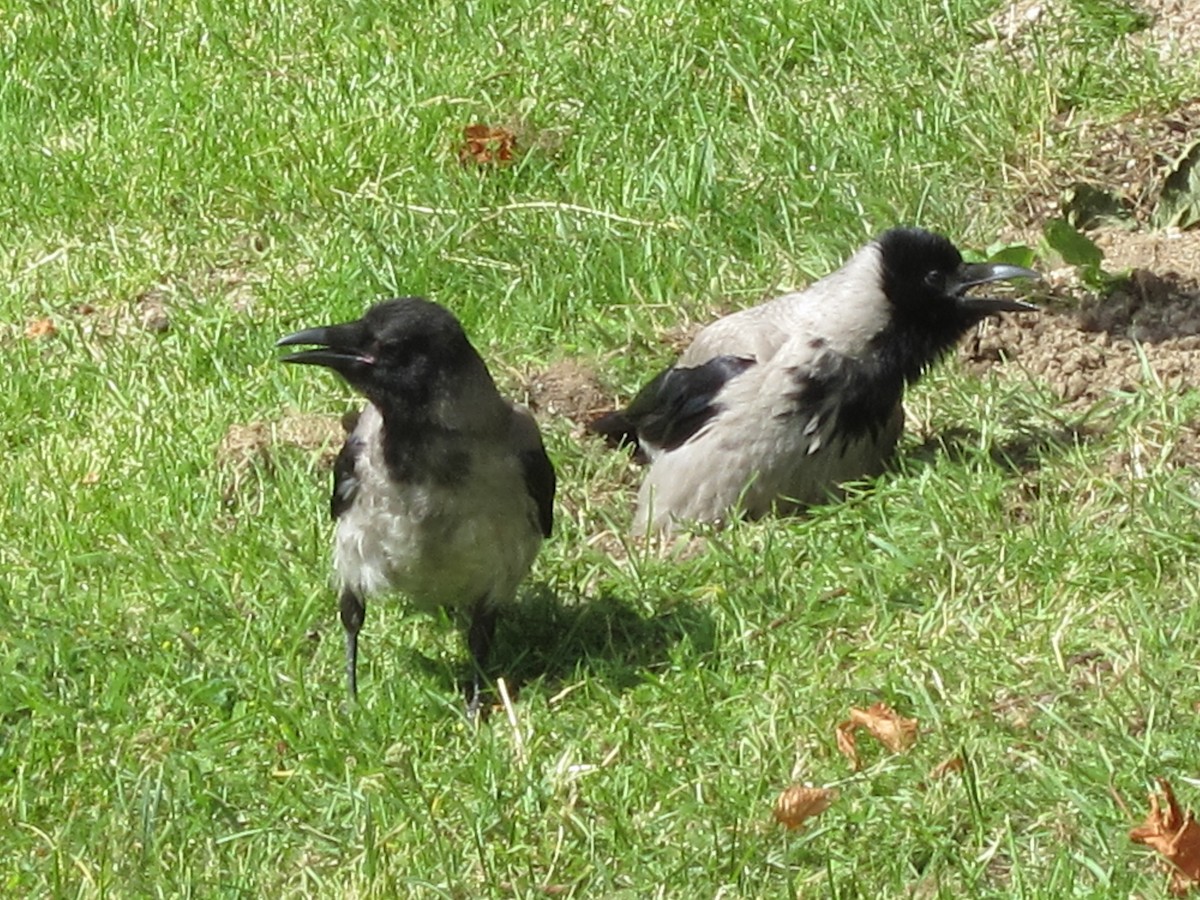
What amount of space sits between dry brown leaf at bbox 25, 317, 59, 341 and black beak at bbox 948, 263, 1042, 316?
3.20 metres

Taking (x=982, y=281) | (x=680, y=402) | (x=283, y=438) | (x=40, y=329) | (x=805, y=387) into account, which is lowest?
(x=40, y=329)

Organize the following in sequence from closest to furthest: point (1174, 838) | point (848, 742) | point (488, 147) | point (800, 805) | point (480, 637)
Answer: point (1174, 838) < point (800, 805) < point (848, 742) < point (480, 637) < point (488, 147)

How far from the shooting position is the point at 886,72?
26.7 ft

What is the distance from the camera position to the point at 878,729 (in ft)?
16.2

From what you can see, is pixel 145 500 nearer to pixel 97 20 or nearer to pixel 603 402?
pixel 603 402

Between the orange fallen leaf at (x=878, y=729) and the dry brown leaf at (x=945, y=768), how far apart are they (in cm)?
13

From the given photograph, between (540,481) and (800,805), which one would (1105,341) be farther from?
(800,805)

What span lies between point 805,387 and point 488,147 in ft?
6.96

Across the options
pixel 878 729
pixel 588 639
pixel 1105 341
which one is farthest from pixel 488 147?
pixel 878 729

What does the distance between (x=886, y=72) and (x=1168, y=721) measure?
12.9 feet

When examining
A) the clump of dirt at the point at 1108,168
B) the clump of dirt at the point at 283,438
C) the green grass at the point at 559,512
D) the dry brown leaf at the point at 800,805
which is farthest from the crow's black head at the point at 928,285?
the dry brown leaf at the point at 800,805

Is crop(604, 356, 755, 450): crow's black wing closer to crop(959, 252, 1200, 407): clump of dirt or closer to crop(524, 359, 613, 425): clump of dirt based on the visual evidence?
crop(524, 359, 613, 425): clump of dirt

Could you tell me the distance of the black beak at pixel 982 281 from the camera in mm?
6621

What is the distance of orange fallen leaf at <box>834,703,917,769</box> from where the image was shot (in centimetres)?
489
